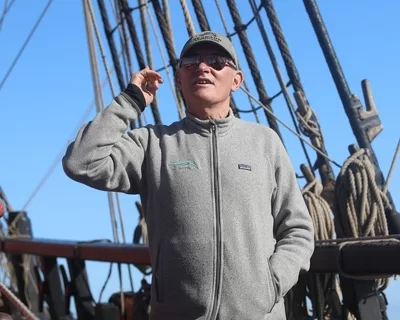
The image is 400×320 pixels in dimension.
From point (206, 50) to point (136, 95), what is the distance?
0.22 metres

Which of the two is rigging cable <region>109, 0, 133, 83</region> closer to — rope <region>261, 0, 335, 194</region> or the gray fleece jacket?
rope <region>261, 0, 335, 194</region>

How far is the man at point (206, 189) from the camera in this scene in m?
1.77

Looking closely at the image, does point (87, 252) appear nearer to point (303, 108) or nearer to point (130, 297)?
point (130, 297)

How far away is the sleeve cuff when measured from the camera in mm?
1881

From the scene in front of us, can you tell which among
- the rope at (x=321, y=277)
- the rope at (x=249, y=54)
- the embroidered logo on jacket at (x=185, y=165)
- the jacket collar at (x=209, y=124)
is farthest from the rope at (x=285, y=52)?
the embroidered logo on jacket at (x=185, y=165)

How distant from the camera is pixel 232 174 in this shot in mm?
1841

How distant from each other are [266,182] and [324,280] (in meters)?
1.24

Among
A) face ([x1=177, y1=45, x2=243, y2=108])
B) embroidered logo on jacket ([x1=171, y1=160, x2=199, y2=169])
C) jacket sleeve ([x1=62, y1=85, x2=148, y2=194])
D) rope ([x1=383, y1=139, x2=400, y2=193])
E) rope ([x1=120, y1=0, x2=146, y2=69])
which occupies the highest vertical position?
rope ([x1=120, y1=0, x2=146, y2=69])

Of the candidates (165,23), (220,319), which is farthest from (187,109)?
(165,23)

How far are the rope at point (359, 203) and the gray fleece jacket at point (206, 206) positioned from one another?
3.68ft

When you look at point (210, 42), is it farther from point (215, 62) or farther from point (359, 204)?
point (359, 204)

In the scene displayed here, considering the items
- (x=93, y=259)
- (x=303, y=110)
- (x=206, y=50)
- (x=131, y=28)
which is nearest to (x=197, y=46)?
(x=206, y=50)

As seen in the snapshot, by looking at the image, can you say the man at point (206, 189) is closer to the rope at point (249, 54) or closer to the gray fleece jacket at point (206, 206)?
the gray fleece jacket at point (206, 206)

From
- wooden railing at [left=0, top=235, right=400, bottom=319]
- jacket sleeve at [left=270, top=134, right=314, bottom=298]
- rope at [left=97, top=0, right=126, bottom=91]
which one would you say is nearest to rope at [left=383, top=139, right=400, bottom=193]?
wooden railing at [left=0, top=235, right=400, bottom=319]
